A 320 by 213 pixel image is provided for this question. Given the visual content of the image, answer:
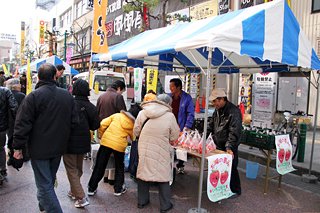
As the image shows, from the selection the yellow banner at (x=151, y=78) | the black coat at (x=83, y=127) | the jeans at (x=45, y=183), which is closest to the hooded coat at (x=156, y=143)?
the black coat at (x=83, y=127)

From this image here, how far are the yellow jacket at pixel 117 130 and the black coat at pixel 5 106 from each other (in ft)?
5.48

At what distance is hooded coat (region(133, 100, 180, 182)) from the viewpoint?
3.40 meters

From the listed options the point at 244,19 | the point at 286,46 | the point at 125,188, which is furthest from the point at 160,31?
the point at 125,188

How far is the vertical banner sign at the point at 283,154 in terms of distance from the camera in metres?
4.25

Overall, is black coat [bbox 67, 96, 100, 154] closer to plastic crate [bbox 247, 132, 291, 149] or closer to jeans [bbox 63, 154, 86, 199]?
jeans [bbox 63, 154, 86, 199]

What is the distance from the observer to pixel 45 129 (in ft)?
9.05

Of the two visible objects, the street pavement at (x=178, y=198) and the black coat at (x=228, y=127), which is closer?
the street pavement at (x=178, y=198)

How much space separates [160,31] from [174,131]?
2.90 meters

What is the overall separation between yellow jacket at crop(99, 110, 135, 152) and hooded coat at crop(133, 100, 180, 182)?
0.50 m

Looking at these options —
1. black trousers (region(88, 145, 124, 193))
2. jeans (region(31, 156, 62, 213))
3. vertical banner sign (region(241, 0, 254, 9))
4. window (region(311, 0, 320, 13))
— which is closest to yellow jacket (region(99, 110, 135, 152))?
black trousers (region(88, 145, 124, 193))

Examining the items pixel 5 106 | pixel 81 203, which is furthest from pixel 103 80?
pixel 81 203

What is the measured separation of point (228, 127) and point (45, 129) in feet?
9.05

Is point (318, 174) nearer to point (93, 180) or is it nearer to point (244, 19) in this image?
point (244, 19)

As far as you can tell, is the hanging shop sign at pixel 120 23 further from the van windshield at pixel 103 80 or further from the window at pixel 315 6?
the window at pixel 315 6
